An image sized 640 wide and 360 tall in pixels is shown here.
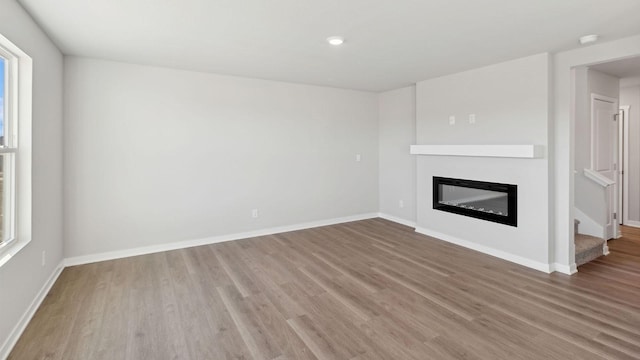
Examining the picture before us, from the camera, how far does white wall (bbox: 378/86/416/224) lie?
559 centimetres

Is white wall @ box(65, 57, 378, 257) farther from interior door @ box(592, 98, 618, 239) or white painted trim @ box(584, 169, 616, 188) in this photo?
interior door @ box(592, 98, 618, 239)

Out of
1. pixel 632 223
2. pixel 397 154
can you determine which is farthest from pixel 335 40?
pixel 632 223

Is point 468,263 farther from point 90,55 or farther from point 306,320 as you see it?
point 90,55

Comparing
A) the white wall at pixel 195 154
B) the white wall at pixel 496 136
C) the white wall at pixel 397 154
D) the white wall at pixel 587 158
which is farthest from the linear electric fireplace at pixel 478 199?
the white wall at pixel 195 154

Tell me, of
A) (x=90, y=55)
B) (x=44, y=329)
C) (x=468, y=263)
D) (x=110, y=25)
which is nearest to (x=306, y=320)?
(x=44, y=329)

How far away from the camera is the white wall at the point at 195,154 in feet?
12.7

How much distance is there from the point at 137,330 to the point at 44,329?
0.70m

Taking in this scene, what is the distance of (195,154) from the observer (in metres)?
4.51

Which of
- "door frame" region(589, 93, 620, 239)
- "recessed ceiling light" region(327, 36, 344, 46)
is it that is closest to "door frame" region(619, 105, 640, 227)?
"door frame" region(589, 93, 620, 239)

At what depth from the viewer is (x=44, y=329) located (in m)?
2.45

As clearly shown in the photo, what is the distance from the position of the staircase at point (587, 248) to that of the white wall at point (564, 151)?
0.35 metres

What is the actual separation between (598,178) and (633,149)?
1940 millimetres

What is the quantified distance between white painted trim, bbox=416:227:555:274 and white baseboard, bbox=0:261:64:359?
4.71 m

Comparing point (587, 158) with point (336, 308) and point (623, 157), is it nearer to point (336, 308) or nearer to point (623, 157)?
point (623, 157)
